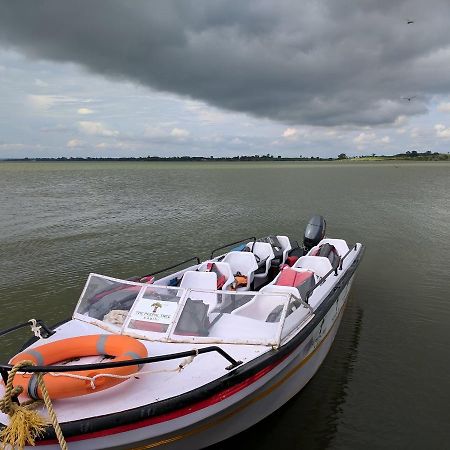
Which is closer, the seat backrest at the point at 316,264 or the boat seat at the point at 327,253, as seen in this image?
the seat backrest at the point at 316,264

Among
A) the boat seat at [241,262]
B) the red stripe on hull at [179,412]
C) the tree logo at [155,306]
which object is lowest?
the red stripe on hull at [179,412]

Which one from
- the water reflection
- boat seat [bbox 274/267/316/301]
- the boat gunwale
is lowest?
the water reflection

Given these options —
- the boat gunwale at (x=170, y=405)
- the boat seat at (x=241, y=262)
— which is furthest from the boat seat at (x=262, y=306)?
the boat seat at (x=241, y=262)

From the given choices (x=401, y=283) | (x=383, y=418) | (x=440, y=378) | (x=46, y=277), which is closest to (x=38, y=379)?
(x=383, y=418)

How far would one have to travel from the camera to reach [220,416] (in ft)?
16.4

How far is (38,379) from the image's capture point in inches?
164

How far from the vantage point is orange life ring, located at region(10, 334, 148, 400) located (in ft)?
14.5

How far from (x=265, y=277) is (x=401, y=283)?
4.93 m

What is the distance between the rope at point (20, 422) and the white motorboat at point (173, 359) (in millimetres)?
116

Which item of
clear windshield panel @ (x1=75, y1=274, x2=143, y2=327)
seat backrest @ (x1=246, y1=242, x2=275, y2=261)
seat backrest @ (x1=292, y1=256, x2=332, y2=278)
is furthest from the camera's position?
seat backrest @ (x1=246, y1=242, x2=275, y2=261)

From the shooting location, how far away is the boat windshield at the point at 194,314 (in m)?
5.88

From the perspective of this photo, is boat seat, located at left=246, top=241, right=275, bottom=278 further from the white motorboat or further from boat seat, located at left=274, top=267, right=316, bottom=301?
the white motorboat

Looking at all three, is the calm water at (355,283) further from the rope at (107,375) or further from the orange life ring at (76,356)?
the orange life ring at (76,356)

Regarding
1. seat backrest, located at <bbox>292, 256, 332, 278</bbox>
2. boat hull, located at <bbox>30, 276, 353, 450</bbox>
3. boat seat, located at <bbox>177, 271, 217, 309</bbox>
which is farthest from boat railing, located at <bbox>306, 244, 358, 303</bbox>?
boat seat, located at <bbox>177, 271, 217, 309</bbox>
